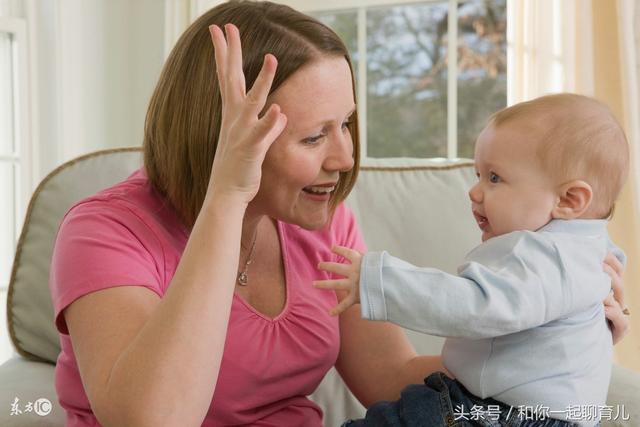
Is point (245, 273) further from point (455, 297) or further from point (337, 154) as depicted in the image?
point (455, 297)

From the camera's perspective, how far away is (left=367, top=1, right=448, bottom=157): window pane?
3.71 metres

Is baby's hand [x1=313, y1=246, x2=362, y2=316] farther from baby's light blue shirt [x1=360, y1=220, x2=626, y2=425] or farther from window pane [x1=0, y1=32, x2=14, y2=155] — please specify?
window pane [x1=0, y1=32, x2=14, y2=155]

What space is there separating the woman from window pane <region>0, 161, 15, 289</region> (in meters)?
2.02

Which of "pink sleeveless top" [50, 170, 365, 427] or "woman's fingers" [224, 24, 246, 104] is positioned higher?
"woman's fingers" [224, 24, 246, 104]

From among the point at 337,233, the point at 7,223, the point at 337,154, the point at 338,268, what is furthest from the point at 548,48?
the point at 7,223

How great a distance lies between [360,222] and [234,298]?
1.96 feet

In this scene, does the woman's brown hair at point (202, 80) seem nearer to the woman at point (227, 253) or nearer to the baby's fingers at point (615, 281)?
the woman at point (227, 253)

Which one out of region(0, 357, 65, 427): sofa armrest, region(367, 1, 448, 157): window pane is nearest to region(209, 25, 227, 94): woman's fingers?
region(0, 357, 65, 427): sofa armrest

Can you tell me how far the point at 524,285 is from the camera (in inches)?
44.7

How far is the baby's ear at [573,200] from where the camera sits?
1.24 m

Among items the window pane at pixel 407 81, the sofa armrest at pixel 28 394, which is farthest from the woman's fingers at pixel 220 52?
the window pane at pixel 407 81

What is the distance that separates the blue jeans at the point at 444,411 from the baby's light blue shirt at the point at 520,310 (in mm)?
18

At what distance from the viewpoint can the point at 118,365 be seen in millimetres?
1083

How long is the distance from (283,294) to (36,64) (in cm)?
222
